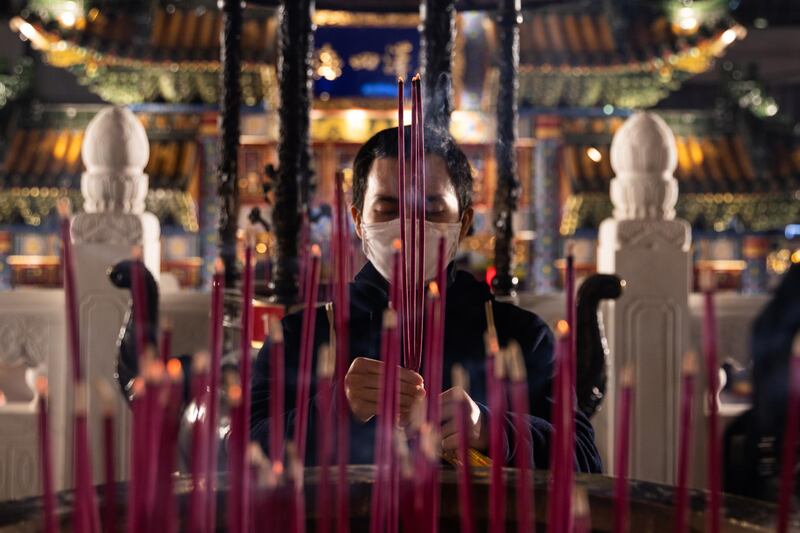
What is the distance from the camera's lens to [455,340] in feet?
4.00

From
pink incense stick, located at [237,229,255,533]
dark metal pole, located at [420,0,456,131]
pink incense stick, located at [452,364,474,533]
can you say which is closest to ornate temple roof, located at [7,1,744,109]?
dark metal pole, located at [420,0,456,131]

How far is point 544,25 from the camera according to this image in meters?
5.71

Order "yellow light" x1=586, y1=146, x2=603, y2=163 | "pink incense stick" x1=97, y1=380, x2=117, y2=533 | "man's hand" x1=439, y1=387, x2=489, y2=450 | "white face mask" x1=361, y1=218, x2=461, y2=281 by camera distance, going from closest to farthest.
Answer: "pink incense stick" x1=97, y1=380, x2=117, y2=533 → "man's hand" x1=439, y1=387, x2=489, y2=450 → "white face mask" x1=361, y1=218, x2=461, y2=281 → "yellow light" x1=586, y1=146, x2=603, y2=163

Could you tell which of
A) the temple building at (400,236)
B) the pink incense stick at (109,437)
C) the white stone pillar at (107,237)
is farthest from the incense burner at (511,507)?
the white stone pillar at (107,237)

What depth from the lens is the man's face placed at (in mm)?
1065

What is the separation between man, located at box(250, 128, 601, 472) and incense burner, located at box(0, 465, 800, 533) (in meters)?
0.12

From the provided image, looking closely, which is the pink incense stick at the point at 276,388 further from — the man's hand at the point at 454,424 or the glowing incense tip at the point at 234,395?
the man's hand at the point at 454,424

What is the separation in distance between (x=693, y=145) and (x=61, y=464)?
174 inches

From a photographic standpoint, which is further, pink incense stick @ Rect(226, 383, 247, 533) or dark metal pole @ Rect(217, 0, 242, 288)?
dark metal pole @ Rect(217, 0, 242, 288)

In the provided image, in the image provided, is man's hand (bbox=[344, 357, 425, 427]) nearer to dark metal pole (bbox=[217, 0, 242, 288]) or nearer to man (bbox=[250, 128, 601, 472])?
man (bbox=[250, 128, 601, 472])

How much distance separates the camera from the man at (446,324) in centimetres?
95

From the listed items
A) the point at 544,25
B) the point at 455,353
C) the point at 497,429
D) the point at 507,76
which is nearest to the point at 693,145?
the point at 544,25

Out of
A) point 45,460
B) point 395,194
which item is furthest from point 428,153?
point 45,460

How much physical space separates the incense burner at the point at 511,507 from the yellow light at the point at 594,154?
4.97 meters
